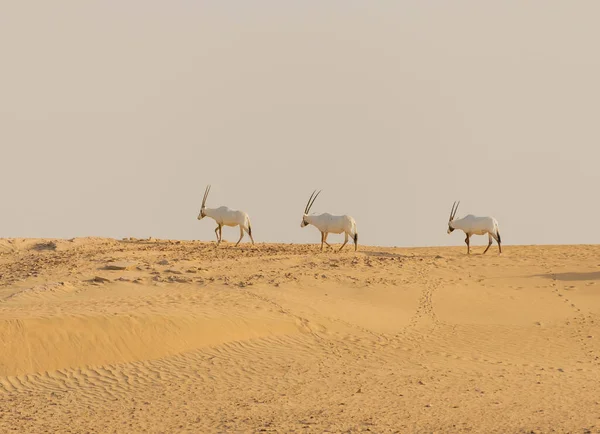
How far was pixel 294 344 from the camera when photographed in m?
15.8

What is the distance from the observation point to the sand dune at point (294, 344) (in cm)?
1169

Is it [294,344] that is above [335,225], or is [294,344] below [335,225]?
below

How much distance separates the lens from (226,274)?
68.3 ft

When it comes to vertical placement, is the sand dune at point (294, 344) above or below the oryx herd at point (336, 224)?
below

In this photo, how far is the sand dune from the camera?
38.3 feet

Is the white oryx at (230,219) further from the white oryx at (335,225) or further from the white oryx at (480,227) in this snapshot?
the white oryx at (480,227)

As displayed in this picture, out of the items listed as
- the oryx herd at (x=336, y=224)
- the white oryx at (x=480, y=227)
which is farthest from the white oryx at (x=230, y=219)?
the white oryx at (x=480, y=227)

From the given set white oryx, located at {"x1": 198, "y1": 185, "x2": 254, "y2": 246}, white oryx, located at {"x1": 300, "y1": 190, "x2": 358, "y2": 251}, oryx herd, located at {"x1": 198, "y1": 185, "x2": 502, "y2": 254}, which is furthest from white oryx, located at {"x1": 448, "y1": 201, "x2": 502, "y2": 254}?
white oryx, located at {"x1": 198, "y1": 185, "x2": 254, "y2": 246}

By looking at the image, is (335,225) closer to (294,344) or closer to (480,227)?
(480,227)

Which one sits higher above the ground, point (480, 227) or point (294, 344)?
point (480, 227)

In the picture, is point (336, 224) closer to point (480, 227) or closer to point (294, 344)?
point (480, 227)

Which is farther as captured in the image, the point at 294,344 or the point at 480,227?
the point at 480,227

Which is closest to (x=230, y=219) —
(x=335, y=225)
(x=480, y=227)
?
(x=335, y=225)

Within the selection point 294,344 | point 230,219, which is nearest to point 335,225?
point 230,219
